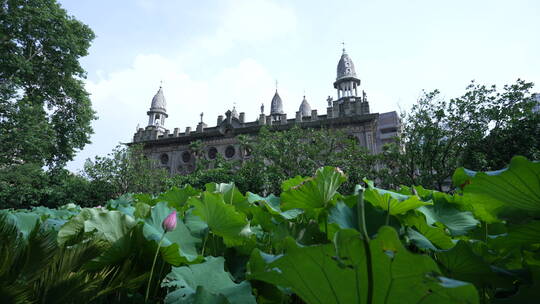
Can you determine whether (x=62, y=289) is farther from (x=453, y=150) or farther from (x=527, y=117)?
(x=527, y=117)

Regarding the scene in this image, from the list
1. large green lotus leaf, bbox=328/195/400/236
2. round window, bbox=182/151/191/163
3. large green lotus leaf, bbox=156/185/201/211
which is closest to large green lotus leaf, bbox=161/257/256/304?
large green lotus leaf, bbox=328/195/400/236

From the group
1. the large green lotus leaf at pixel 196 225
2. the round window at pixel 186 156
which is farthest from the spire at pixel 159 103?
the large green lotus leaf at pixel 196 225

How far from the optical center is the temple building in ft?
75.9

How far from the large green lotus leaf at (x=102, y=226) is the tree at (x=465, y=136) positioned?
1352 cm

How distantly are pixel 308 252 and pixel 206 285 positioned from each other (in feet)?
1.15

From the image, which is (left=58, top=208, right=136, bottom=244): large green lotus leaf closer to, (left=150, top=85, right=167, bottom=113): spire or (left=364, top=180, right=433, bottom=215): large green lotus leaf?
(left=364, top=180, right=433, bottom=215): large green lotus leaf

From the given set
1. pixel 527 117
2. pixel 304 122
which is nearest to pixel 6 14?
pixel 304 122

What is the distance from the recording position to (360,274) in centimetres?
50

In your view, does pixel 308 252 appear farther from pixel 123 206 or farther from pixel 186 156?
pixel 186 156

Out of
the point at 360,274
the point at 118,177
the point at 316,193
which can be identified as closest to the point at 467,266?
the point at 360,274

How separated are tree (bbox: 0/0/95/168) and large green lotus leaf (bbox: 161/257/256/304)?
60.3 ft

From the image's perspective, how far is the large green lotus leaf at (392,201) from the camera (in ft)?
2.83

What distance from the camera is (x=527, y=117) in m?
12.0

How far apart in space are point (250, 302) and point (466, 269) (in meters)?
0.51
